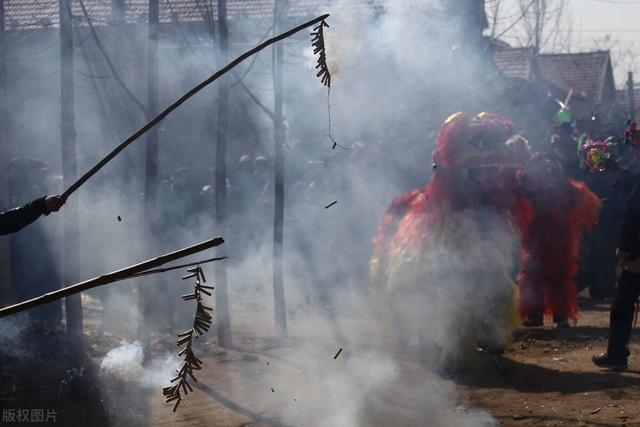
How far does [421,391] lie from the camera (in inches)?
283

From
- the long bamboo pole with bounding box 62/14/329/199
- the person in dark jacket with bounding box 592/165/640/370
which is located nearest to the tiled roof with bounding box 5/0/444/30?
the person in dark jacket with bounding box 592/165/640/370

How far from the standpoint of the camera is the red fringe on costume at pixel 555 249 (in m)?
9.02

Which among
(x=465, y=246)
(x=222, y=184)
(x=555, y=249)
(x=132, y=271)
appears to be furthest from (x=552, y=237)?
(x=132, y=271)

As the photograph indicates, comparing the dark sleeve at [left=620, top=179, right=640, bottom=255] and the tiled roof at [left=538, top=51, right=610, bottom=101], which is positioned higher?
the tiled roof at [left=538, top=51, right=610, bottom=101]

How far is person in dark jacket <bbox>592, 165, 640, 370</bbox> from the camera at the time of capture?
702cm

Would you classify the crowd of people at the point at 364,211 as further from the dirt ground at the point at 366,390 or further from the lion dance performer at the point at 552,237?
the dirt ground at the point at 366,390

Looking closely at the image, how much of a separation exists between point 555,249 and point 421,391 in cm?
269

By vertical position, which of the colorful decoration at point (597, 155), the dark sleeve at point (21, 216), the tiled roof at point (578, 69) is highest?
the tiled roof at point (578, 69)

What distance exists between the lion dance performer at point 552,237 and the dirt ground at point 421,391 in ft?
1.36

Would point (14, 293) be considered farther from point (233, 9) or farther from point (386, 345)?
point (233, 9)

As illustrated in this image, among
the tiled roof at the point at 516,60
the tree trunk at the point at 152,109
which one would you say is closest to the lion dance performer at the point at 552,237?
the tree trunk at the point at 152,109

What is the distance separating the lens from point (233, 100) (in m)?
17.8

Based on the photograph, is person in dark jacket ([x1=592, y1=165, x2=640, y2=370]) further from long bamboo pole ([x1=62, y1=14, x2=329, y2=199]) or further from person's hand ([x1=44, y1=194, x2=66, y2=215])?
person's hand ([x1=44, y1=194, x2=66, y2=215])

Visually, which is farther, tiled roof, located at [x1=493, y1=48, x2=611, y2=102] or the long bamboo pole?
tiled roof, located at [x1=493, y1=48, x2=611, y2=102]
